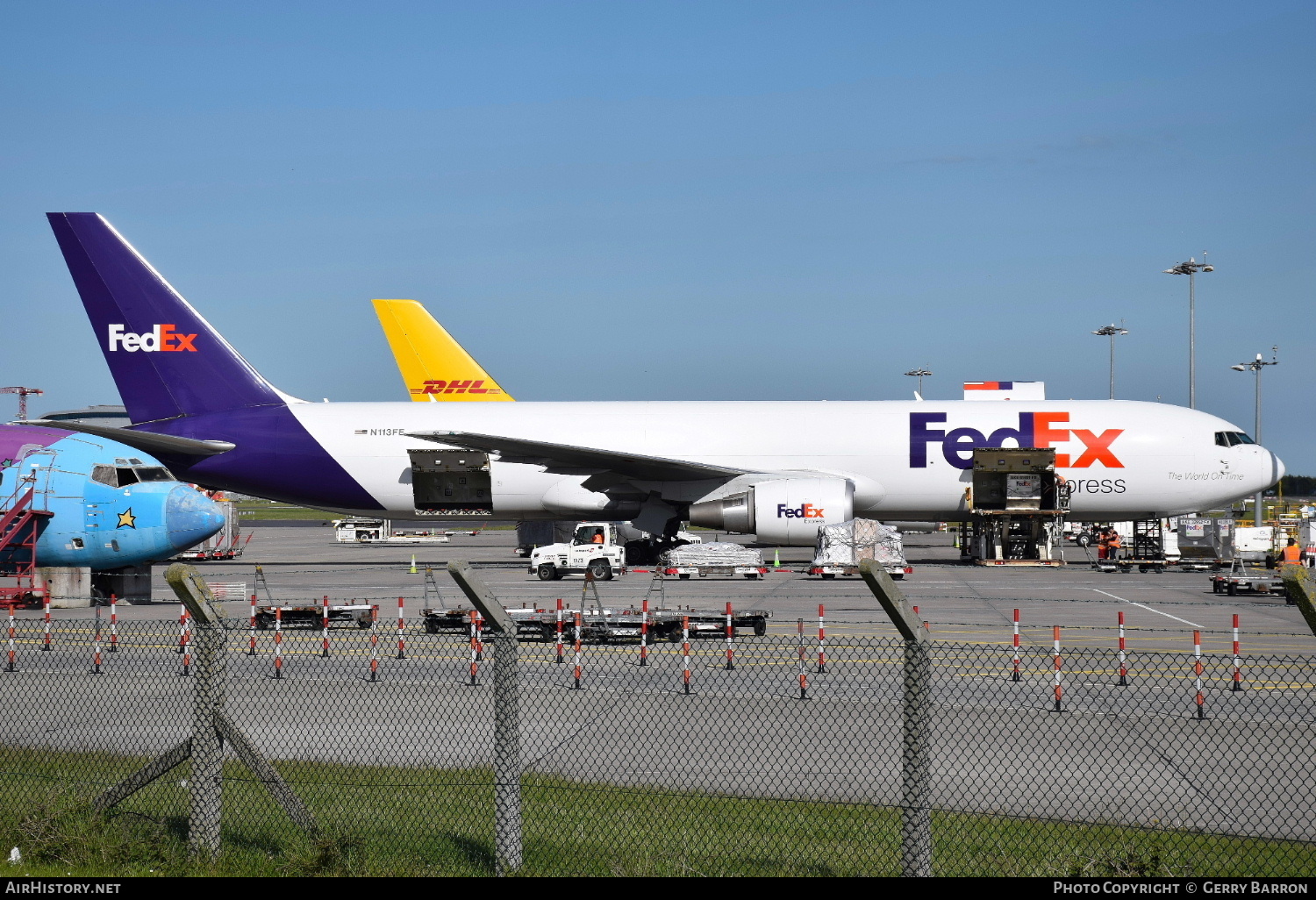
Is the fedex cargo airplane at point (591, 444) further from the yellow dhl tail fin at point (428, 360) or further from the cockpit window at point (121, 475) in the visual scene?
the yellow dhl tail fin at point (428, 360)

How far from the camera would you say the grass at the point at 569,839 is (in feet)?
25.6

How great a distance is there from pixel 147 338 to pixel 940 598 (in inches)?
1083

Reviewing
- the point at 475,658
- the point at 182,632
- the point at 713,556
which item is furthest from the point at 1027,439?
the point at 182,632

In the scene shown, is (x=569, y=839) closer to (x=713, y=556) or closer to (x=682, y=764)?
(x=682, y=764)

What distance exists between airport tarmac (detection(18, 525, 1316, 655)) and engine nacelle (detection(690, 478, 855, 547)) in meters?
1.46

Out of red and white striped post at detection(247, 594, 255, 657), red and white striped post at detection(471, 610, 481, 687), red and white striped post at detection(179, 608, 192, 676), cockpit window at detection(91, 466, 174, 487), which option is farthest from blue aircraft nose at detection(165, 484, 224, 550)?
red and white striped post at detection(471, 610, 481, 687)

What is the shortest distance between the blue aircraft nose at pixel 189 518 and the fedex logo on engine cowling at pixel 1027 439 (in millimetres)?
21891

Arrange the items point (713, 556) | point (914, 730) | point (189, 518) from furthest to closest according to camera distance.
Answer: point (713, 556)
point (189, 518)
point (914, 730)

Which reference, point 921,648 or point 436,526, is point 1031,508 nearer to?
point 921,648

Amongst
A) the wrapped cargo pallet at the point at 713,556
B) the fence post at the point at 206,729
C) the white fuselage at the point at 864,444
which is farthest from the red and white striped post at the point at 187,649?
the white fuselage at the point at 864,444

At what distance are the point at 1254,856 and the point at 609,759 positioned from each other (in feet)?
18.1

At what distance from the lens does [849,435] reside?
3875 centimetres

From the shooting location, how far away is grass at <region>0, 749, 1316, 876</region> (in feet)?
25.6

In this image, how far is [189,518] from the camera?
2434 centimetres
